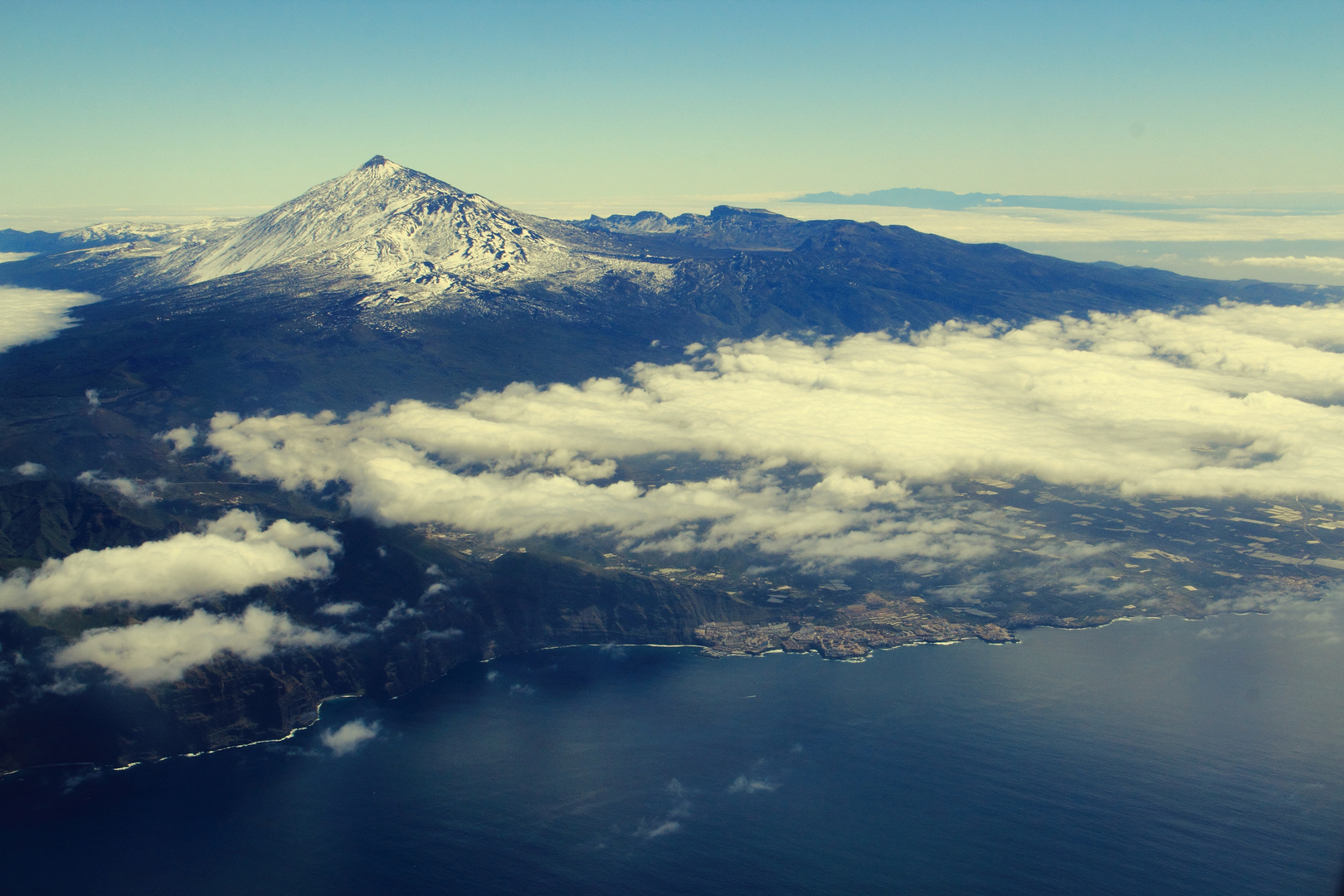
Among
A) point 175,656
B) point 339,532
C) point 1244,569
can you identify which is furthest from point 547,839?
point 1244,569

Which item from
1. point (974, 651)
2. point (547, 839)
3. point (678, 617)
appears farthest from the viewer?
point (678, 617)

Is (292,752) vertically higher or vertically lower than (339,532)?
lower

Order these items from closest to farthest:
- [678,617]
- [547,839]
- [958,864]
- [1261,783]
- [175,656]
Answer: [958,864] < [547,839] < [1261,783] < [175,656] < [678,617]

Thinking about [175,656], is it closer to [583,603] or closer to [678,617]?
[583,603]

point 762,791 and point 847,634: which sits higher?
point 762,791

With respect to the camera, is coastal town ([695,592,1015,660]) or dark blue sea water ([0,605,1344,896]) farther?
coastal town ([695,592,1015,660])

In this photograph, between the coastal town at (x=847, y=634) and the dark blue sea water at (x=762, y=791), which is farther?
the coastal town at (x=847, y=634)

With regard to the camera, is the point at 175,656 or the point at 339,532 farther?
the point at 339,532

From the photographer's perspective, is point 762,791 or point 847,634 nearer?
point 762,791
